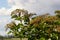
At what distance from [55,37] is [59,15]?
1.70m

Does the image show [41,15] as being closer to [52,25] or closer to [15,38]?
[52,25]

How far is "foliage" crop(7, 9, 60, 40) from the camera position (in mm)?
16547

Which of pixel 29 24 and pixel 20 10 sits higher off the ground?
pixel 20 10

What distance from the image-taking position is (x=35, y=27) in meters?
16.9

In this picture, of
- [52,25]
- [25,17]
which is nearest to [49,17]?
[52,25]

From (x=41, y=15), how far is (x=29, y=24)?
1.09 meters

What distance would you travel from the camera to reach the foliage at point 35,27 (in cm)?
1655

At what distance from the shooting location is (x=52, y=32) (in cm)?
1684

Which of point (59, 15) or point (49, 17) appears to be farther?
point (59, 15)

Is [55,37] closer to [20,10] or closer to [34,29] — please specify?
[34,29]

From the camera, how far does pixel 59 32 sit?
16781mm

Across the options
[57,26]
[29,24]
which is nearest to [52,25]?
[57,26]

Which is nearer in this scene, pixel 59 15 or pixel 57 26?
pixel 57 26

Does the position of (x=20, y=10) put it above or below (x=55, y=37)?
above
